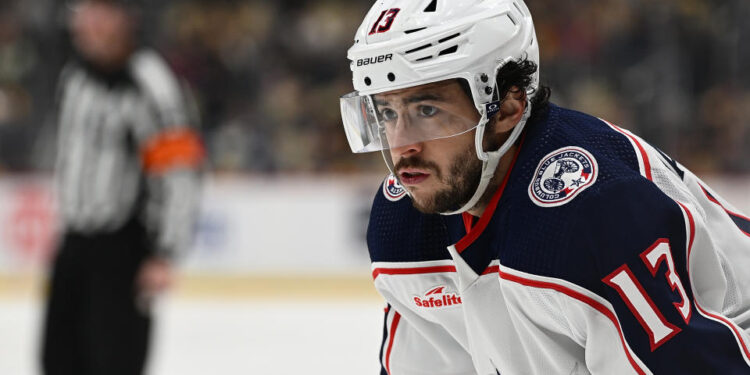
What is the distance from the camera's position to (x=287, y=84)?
7.71 m

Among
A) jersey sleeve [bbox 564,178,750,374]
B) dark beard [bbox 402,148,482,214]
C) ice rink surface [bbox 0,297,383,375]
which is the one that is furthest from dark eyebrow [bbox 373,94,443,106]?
ice rink surface [bbox 0,297,383,375]

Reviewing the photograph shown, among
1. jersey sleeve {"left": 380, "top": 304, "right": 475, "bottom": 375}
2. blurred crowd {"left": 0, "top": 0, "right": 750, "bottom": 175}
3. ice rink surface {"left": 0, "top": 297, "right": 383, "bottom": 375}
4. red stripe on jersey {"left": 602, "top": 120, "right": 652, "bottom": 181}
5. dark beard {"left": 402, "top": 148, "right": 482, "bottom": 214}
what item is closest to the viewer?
red stripe on jersey {"left": 602, "top": 120, "right": 652, "bottom": 181}

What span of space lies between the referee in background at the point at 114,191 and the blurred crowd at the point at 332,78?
335 centimetres

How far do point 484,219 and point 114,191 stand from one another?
2.24 m

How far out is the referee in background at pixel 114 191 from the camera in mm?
3539

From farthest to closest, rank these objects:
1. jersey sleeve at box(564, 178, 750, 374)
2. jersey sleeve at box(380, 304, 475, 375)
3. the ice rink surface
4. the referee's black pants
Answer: the ice rink surface < the referee's black pants < jersey sleeve at box(380, 304, 475, 375) < jersey sleeve at box(564, 178, 750, 374)

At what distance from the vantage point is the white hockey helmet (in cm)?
161

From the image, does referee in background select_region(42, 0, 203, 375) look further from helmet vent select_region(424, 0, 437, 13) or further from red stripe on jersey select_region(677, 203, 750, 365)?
red stripe on jersey select_region(677, 203, 750, 365)

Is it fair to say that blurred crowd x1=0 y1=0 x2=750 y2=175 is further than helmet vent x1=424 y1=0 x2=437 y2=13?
Yes

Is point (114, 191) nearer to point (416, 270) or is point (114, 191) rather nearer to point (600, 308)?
point (416, 270)

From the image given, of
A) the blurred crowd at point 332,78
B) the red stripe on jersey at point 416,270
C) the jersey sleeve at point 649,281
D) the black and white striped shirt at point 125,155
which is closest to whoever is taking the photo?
the jersey sleeve at point 649,281

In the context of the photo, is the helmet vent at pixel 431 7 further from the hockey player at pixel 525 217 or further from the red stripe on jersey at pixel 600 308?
the red stripe on jersey at pixel 600 308

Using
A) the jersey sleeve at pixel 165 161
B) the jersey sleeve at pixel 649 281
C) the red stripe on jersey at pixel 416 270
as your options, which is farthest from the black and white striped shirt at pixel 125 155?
the jersey sleeve at pixel 649 281

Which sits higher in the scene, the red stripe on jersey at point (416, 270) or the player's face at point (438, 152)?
the player's face at point (438, 152)
